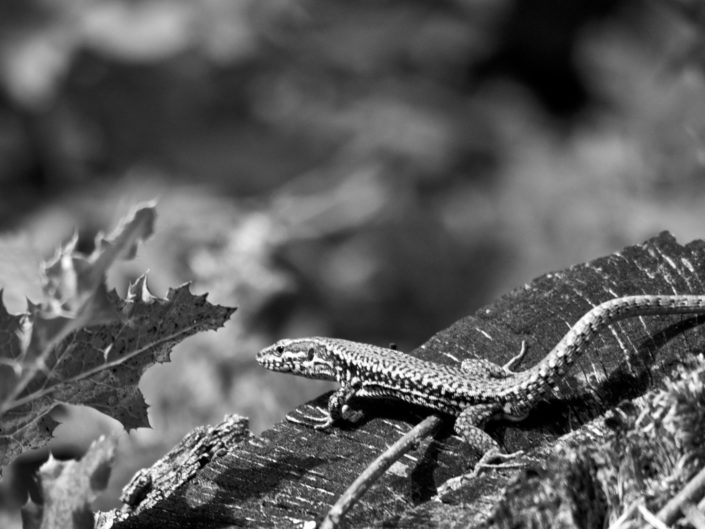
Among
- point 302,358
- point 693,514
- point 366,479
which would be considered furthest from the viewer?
point 302,358

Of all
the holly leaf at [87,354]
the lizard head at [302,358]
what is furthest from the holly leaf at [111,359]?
the lizard head at [302,358]

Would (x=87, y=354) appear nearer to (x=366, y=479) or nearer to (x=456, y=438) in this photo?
(x=366, y=479)

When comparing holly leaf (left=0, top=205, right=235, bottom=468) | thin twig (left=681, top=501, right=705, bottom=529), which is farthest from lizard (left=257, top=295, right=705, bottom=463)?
thin twig (left=681, top=501, right=705, bottom=529)

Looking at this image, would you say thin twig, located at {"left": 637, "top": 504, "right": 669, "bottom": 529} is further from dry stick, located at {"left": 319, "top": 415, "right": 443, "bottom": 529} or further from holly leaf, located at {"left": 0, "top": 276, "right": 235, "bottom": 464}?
holly leaf, located at {"left": 0, "top": 276, "right": 235, "bottom": 464}

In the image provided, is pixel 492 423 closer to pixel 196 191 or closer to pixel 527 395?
pixel 527 395

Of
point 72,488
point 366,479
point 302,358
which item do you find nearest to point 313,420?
point 366,479

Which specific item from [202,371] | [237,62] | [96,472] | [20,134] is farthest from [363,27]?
[96,472]
